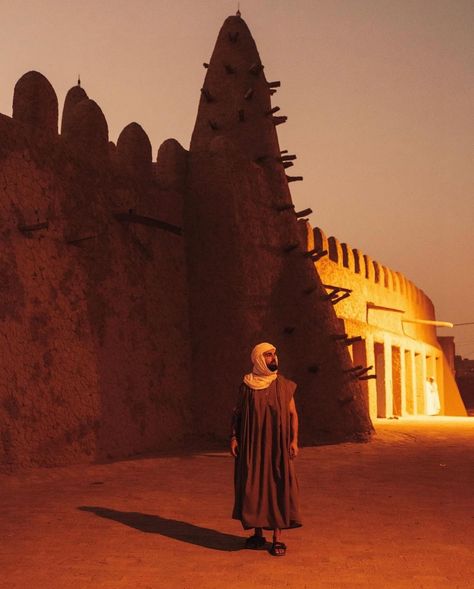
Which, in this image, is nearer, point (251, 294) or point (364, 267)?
point (251, 294)

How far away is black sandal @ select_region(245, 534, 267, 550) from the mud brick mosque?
15.3ft

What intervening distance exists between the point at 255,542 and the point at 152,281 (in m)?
7.09

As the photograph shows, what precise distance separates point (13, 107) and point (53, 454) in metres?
4.94

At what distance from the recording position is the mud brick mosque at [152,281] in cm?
934

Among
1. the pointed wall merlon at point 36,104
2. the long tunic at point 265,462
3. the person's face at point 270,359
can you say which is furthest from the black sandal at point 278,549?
the pointed wall merlon at point 36,104

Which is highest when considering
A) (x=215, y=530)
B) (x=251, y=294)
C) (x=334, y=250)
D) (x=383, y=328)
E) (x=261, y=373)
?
(x=334, y=250)

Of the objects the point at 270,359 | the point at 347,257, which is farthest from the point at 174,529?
the point at 347,257

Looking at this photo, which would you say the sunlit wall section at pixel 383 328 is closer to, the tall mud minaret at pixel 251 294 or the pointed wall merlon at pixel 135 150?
the tall mud minaret at pixel 251 294

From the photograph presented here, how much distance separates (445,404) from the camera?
3169 cm

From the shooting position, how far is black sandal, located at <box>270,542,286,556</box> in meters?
4.69

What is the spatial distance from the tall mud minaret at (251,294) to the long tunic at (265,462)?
6.58 m

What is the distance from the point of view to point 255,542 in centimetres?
491

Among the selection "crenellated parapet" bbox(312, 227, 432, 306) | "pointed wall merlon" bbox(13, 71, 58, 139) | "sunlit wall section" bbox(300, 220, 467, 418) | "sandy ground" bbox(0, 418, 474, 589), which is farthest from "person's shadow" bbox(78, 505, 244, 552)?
"crenellated parapet" bbox(312, 227, 432, 306)

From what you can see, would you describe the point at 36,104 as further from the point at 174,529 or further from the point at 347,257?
the point at 347,257
